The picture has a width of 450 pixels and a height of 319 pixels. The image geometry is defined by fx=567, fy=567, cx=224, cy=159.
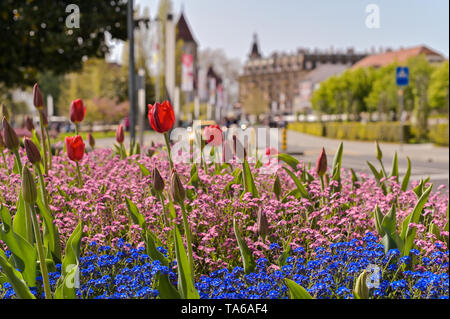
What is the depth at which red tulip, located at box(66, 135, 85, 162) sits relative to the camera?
3.24m

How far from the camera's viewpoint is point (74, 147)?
326 centimetres

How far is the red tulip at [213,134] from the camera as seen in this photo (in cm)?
371

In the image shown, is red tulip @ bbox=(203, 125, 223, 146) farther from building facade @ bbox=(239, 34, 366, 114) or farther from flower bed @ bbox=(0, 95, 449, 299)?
building facade @ bbox=(239, 34, 366, 114)

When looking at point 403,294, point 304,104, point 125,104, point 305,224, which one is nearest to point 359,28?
point 305,224

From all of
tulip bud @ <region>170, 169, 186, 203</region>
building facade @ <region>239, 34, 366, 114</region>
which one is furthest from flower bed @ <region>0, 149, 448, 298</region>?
building facade @ <region>239, 34, 366, 114</region>

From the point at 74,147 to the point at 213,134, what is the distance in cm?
94

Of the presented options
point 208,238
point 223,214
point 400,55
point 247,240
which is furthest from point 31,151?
point 400,55

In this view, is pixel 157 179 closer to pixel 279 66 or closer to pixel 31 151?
pixel 31 151

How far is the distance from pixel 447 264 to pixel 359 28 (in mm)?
1436

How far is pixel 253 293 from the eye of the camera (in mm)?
2678

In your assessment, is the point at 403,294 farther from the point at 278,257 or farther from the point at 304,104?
the point at 304,104

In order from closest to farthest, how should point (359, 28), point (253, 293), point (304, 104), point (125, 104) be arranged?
point (253, 293)
point (359, 28)
point (125, 104)
point (304, 104)

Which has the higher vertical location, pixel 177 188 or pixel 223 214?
pixel 177 188

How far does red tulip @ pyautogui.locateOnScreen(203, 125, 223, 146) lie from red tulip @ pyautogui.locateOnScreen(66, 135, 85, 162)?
867 millimetres
